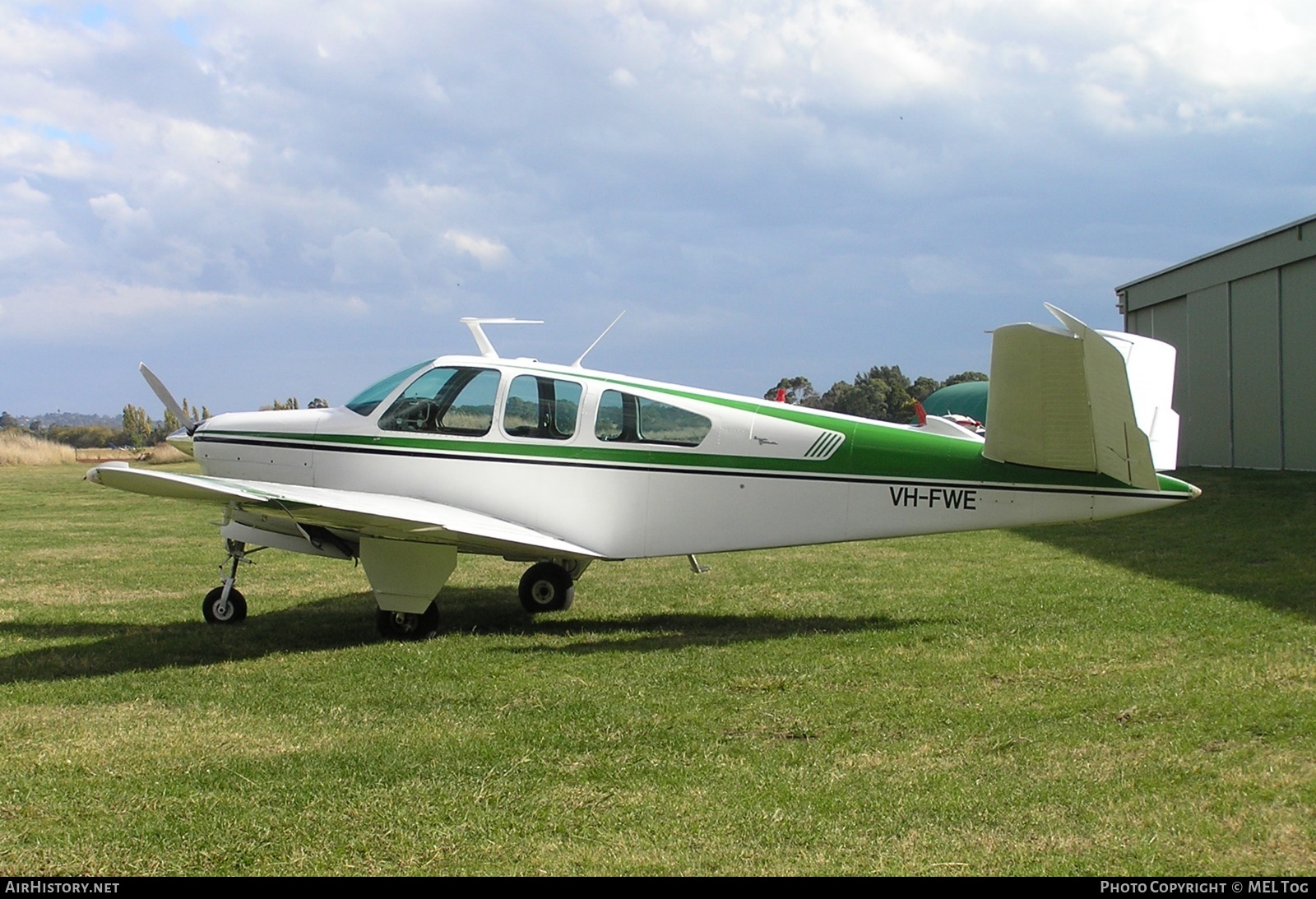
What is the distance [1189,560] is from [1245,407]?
15469 millimetres

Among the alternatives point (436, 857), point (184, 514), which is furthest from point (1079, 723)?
point (184, 514)

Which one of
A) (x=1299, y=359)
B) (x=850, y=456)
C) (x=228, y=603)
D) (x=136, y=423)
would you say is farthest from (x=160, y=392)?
(x=136, y=423)

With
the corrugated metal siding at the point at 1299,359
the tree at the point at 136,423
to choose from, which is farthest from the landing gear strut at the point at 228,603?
the tree at the point at 136,423

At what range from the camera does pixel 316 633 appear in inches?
351

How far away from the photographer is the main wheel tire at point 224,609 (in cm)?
914

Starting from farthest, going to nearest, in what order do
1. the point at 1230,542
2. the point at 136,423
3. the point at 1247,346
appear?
the point at 136,423 → the point at 1247,346 → the point at 1230,542

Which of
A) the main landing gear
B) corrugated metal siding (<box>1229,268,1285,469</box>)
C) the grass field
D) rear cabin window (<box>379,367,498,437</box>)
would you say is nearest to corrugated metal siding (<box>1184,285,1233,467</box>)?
corrugated metal siding (<box>1229,268,1285,469</box>)

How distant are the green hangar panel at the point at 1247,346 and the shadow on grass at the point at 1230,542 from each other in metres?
3.55

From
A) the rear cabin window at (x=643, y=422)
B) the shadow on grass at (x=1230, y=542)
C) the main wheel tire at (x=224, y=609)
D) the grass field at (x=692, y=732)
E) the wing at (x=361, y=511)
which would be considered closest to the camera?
the grass field at (x=692, y=732)

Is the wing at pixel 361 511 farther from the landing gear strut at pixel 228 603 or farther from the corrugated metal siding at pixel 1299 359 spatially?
the corrugated metal siding at pixel 1299 359

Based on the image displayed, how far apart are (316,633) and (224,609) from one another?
0.92 m

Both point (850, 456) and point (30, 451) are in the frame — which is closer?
point (850, 456)

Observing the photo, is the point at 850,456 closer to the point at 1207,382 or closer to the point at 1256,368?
the point at 1256,368
